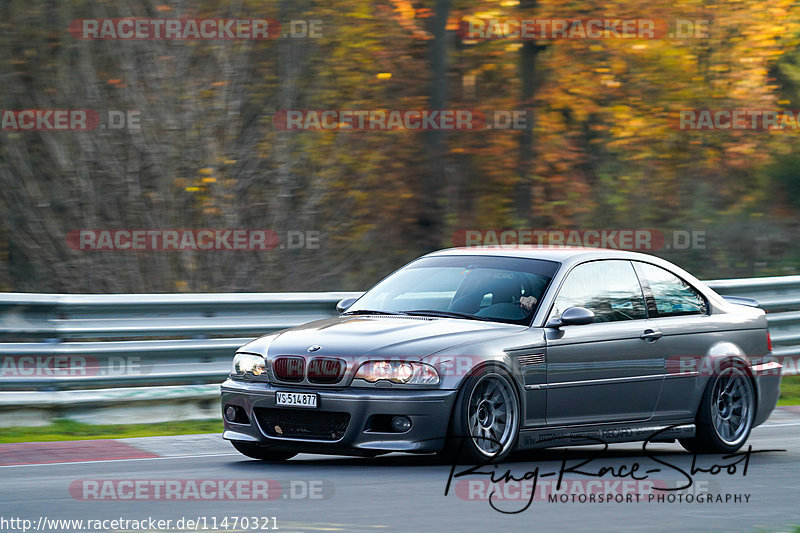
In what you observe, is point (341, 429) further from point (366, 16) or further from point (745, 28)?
point (745, 28)

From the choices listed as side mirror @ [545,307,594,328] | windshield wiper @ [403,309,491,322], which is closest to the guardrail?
windshield wiper @ [403,309,491,322]

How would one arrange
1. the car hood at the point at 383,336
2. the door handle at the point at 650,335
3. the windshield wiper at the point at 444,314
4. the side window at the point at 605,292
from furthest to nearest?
1. the door handle at the point at 650,335
2. the side window at the point at 605,292
3. the windshield wiper at the point at 444,314
4. the car hood at the point at 383,336

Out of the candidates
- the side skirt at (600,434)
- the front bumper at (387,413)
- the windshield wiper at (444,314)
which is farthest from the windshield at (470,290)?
the front bumper at (387,413)

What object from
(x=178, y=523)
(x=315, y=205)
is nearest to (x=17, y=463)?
(x=178, y=523)

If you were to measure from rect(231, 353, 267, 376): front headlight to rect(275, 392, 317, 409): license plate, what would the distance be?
26cm

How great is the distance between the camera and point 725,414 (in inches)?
399

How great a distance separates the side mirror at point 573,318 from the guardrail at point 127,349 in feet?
12.1

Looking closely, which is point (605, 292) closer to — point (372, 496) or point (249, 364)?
point (249, 364)

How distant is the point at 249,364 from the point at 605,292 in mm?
2641

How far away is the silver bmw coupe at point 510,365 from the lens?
27.1ft

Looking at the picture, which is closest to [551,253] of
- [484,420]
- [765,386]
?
[484,420]

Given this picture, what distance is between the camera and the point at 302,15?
18.7m

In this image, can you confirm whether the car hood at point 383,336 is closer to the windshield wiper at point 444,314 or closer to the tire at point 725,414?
the windshield wiper at point 444,314

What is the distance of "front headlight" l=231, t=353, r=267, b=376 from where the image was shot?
870cm
